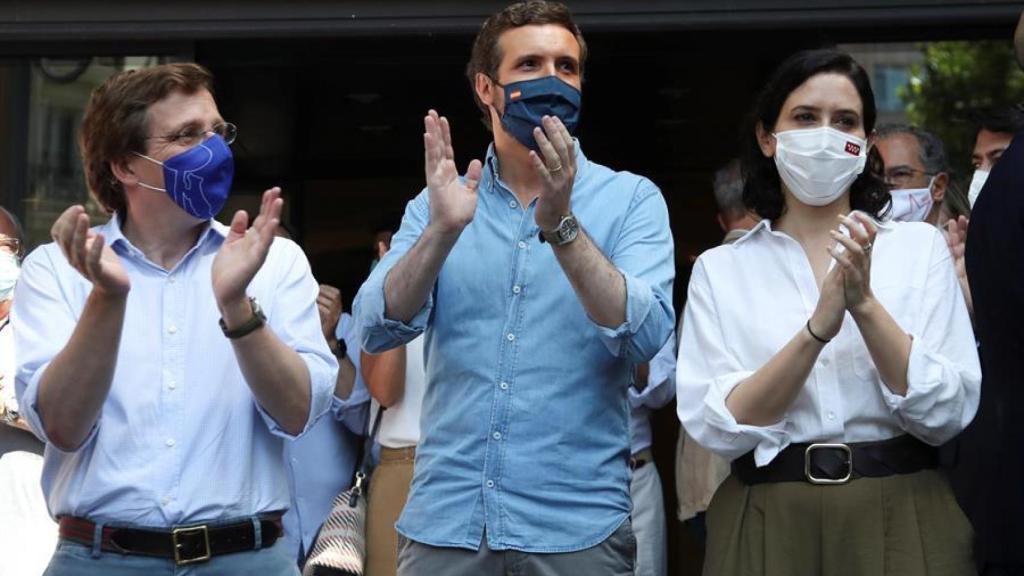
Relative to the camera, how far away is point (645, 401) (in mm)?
5500

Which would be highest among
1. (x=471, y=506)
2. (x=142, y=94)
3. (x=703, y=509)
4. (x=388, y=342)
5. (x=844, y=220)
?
(x=142, y=94)

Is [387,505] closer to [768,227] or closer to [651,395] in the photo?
[651,395]

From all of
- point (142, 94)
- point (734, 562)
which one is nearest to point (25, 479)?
point (142, 94)

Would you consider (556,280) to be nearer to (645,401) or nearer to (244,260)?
(244,260)

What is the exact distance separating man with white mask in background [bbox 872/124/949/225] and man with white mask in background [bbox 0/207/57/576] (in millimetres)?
3268

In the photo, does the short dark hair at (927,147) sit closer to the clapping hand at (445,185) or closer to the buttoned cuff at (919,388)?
the buttoned cuff at (919,388)

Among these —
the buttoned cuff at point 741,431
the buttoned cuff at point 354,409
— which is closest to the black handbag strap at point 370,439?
the buttoned cuff at point 354,409

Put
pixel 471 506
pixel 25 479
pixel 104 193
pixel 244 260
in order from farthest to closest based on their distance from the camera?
1. pixel 25 479
2. pixel 104 193
3. pixel 471 506
4. pixel 244 260

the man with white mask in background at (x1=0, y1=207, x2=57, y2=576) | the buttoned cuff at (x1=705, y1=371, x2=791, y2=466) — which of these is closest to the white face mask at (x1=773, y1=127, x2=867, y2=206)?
the buttoned cuff at (x1=705, y1=371, x2=791, y2=466)

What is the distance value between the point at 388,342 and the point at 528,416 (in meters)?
0.40

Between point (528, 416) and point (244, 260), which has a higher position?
point (244, 260)

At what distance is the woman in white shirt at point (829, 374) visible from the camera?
3.69 meters

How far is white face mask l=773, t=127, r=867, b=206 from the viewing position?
4020 millimetres

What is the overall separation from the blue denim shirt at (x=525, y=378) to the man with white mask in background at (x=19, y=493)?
4.29 feet
